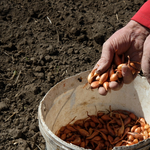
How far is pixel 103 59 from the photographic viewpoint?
1.52m

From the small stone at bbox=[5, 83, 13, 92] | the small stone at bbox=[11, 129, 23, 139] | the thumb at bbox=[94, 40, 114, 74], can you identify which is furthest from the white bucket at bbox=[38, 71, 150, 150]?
the small stone at bbox=[5, 83, 13, 92]

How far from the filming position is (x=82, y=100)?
71.8 inches

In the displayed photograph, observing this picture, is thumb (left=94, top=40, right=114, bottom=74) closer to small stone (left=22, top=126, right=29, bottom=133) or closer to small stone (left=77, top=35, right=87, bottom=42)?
small stone (left=22, top=126, right=29, bottom=133)

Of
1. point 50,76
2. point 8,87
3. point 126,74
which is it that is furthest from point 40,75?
point 126,74

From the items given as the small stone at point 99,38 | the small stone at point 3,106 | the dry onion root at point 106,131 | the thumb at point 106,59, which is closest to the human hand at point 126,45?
the thumb at point 106,59

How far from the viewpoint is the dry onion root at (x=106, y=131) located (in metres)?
1.66

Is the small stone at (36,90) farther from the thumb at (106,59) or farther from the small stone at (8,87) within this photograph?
the thumb at (106,59)

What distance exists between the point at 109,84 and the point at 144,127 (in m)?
0.57

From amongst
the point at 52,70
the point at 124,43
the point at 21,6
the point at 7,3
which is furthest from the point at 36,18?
the point at 124,43

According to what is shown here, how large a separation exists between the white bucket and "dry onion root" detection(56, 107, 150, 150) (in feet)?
0.19

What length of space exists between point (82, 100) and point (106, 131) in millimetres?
317

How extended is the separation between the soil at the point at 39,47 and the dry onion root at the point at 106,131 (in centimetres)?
28

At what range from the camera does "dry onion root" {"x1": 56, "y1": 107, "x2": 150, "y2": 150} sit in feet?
5.45

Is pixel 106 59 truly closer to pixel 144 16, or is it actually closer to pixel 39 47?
pixel 144 16
